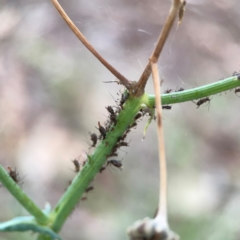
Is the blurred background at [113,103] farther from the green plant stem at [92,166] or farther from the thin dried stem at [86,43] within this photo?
the thin dried stem at [86,43]

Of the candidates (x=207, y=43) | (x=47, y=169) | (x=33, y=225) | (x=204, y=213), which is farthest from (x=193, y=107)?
(x=33, y=225)

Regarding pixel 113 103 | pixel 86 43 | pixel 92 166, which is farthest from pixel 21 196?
pixel 113 103

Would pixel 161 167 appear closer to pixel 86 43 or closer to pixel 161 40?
pixel 161 40

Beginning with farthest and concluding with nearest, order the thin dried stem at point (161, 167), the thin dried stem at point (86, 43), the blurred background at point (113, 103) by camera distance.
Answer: the blurred background at point (113, 103) < the thin dried stem at point (86, 43) < the thin dried stem at point (161, 167)

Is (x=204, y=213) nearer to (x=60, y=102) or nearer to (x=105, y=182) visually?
(x=105, y=182)

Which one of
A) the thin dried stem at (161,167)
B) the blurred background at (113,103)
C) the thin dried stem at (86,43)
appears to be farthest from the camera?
the blurred background at (113,103)

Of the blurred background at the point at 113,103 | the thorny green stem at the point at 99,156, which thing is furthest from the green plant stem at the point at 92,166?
the blurred background at the point at 113,103
